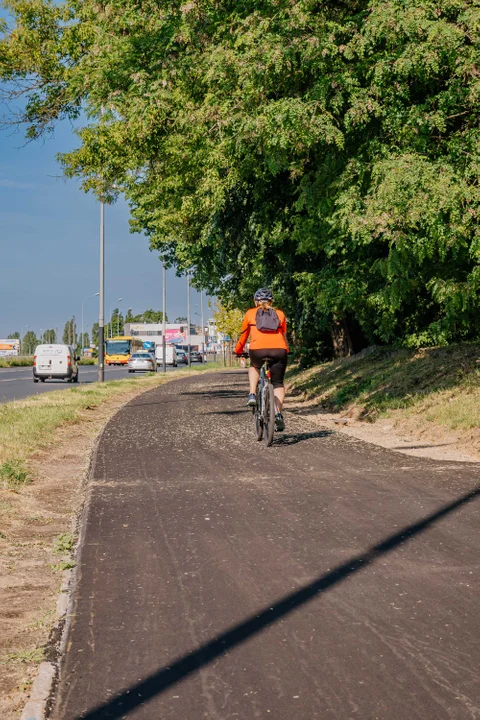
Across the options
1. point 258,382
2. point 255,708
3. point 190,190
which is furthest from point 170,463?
point 190,190

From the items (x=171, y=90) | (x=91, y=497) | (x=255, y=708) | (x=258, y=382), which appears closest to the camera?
(x=255, y=708)

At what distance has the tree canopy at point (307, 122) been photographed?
459 inches

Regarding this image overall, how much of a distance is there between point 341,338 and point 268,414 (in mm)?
17171

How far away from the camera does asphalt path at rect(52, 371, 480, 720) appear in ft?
11.9

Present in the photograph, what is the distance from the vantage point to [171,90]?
59.3 ft

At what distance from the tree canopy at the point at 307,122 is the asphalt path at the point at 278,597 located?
4.13m

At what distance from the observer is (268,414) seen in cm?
1179

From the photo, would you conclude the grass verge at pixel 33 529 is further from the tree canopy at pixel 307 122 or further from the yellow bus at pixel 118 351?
the yellow bus at pixel 118 351

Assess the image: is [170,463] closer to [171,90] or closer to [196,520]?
[196,520]

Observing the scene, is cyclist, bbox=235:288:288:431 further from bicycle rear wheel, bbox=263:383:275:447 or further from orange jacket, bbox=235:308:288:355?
bicycle rear wheel, bbox=263:383:275:447

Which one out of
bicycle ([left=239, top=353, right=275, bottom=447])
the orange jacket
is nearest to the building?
bicycle ([left=239, top=353, right=275, bottom=447])

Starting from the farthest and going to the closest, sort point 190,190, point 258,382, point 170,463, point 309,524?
point 190,190 < point 258,382 < point 170,463 < point 309,524

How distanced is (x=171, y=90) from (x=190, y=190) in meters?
4.03

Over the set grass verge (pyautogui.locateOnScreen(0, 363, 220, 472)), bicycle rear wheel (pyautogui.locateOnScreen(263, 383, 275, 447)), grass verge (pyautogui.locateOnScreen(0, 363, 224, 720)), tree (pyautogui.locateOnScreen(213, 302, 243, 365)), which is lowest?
grass verge (pyautogui.locateOnScreen(0, 363, 224, 720))
